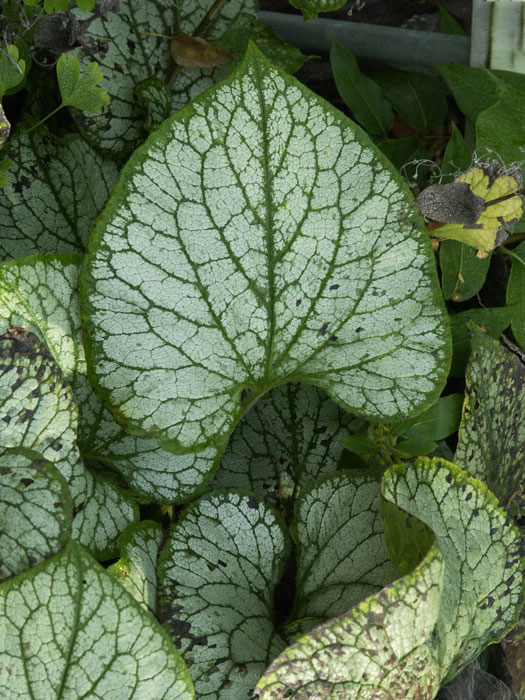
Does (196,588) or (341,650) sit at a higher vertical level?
(196,588)

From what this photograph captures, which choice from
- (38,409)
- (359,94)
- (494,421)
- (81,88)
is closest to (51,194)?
(81,88)

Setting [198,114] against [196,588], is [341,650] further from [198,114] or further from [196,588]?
[198,114]

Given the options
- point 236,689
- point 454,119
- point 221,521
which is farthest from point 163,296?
point 454,119

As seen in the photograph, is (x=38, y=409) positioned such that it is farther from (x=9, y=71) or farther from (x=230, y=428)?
(x=9, y=71)

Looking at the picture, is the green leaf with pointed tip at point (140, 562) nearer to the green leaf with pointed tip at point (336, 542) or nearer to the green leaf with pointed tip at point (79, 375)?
the green leaf with pointed tip at point (79, 375)

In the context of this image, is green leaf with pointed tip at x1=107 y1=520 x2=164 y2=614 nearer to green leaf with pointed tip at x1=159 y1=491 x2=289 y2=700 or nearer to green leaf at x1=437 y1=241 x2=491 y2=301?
green leaf with pointed tip at x1=159 y1=491 x2=289 y2=700

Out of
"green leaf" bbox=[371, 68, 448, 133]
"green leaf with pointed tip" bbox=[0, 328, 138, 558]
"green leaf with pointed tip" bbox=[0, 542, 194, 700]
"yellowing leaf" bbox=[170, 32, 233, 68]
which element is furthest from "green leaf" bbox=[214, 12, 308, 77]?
"green leaf with pointed tip" bbox=[0, 542, 194, 700]
